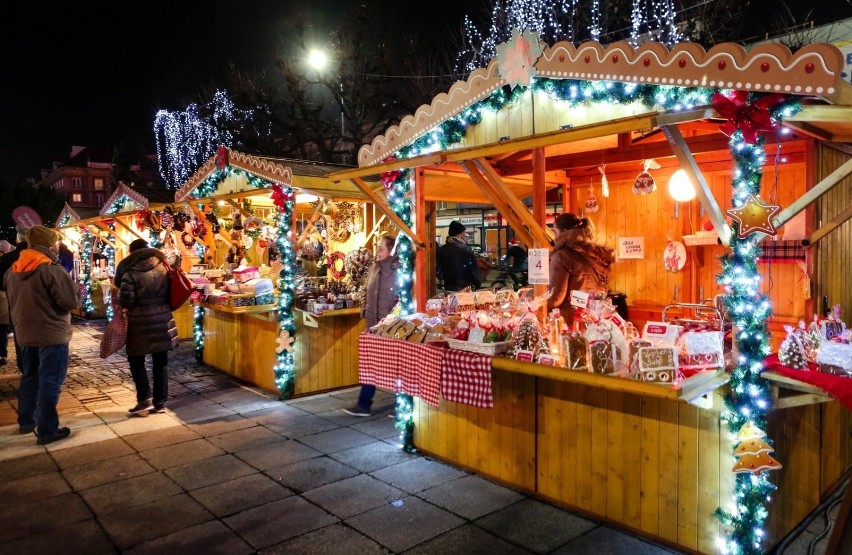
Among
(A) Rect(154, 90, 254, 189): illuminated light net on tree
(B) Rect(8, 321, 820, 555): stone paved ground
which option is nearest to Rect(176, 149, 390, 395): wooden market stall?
(B) Rect(8, 321, 820, 555): stone paved ground

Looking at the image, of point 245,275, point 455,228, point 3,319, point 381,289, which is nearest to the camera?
point 381,289

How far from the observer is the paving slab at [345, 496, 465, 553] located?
13.2ft

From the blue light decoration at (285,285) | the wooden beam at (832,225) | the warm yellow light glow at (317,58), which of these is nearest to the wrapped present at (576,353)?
the wooden beam at (832,225)

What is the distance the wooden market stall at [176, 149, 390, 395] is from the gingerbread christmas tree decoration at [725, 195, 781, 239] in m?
5.46

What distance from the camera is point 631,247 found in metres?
7.62

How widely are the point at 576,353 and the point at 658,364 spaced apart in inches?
24.0

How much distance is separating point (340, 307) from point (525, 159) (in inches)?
125

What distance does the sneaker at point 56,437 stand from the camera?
6154 mm

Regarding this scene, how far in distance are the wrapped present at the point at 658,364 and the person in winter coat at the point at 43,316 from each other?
5.79m

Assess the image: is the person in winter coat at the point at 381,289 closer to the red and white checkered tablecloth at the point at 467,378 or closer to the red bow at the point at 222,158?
the red and white checkered tablecloth at the point at 467,378

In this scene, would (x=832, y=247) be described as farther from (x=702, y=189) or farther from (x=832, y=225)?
(x=702, y=189)

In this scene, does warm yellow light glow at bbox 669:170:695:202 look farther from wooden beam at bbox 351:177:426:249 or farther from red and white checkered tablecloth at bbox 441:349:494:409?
red and white checkered tablecloth at bbox 441:349:494:409

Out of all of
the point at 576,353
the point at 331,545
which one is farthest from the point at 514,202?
the point at 331,545

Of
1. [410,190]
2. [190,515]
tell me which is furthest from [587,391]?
[190,515]
